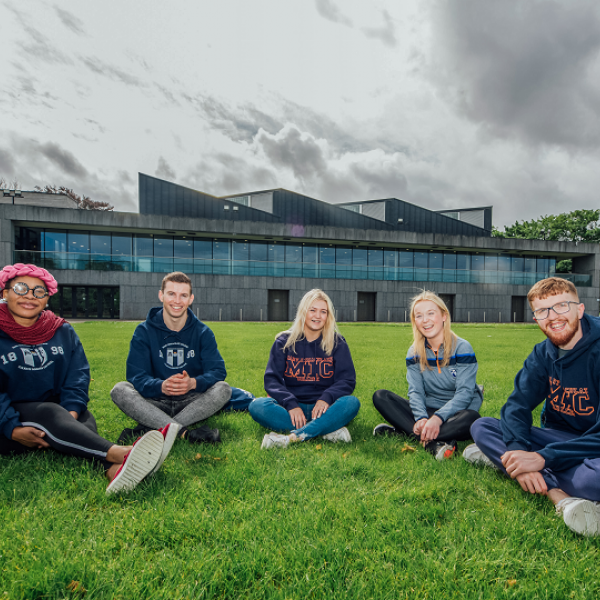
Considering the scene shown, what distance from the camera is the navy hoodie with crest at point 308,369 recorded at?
4.19 meters

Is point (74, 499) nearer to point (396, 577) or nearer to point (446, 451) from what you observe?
point (396, 577)

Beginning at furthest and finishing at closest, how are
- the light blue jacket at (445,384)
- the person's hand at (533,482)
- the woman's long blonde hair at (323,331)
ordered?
the woman's long blonde hair at (323,331), the light blue jacket at (445,384), the person's hand at (533,482)

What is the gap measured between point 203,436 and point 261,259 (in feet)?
93.5

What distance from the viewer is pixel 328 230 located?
31156 millimetres

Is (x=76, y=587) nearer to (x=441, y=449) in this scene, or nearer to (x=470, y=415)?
(x=441, y=449)

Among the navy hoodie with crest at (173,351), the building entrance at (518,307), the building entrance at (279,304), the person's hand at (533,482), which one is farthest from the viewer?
the building entrance at (518,307)

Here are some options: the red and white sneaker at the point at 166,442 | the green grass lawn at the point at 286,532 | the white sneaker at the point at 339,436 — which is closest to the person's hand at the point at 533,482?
the green grass lawn at the point at 286,532

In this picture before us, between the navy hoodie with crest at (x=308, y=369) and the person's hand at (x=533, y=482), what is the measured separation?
189cm

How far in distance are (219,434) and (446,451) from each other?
2.15m

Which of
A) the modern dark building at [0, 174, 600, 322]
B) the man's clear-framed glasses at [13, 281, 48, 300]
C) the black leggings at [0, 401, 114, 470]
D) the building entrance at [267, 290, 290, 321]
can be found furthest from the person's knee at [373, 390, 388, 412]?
the building entrance at [267, 290, 290, 321]

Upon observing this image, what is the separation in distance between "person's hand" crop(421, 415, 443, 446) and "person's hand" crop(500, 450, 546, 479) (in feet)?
2.68

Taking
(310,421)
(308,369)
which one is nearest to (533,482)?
(310,421)

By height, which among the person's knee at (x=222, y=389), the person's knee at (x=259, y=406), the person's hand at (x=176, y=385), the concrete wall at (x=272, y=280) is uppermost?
the concrete wall at (x=272, y=280)

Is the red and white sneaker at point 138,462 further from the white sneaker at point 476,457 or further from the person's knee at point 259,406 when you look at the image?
the white sneaker at point 476,457
